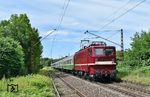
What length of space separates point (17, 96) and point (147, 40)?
139 feet

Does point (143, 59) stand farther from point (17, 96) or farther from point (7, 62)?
point (17, 96)

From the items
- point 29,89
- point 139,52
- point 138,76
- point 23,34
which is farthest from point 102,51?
point 23,34

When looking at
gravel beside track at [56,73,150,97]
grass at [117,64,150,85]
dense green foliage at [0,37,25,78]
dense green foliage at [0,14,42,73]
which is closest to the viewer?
gravel beside track at [56,73,150,97]

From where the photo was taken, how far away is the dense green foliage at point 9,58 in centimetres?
4622

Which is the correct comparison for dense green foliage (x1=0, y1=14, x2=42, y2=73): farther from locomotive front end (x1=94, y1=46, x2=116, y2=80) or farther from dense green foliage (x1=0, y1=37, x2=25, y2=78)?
locomotive front end (x1=94, y1=46, x2=116, y2=80)

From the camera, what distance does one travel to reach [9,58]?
155ft

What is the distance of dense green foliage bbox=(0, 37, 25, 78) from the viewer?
46.2m

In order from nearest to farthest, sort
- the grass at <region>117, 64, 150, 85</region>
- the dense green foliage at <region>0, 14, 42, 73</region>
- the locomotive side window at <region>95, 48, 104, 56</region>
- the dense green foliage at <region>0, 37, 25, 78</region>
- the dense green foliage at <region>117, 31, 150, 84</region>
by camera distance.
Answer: the grass at <region>117, 64, 150, 85</region>, the locomotive side window at <region>95, 48, 104, 56</region>, the dense green foliage at <region>117, 31, 150, 84</region>, the dense green foliage at <region>0, 37, 25, 78</region>, the dense green foliage at <region>0, 14, 42, 73</region>

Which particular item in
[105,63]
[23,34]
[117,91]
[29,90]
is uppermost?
[23,34]

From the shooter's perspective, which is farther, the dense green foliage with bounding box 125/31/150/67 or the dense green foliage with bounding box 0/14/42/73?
the dense green foliage with bounding box 0/14/42/73

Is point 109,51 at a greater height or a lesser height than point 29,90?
greater

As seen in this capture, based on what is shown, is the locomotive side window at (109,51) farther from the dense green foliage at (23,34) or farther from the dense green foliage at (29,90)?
the dense green foliage at (23,34)

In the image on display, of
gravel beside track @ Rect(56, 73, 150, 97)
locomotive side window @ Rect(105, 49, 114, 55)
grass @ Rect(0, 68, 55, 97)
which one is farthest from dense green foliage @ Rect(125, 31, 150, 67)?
grass @ Rect(0, 68, 55, 97)

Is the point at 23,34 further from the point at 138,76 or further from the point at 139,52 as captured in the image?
the point at 138,76
